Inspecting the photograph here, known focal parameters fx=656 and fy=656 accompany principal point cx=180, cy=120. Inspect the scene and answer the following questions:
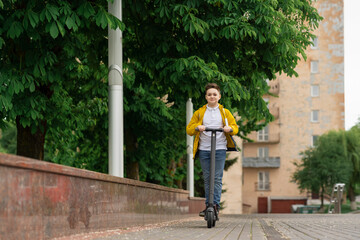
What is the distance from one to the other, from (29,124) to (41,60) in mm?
1404

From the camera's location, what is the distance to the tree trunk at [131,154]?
66.6 ft

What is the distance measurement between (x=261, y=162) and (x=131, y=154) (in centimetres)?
5297

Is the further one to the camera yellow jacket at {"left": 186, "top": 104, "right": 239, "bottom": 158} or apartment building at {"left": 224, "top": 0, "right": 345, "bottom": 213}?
apartment building at {"left": 224, "top": 0, "right": 345, "bottom": 213}

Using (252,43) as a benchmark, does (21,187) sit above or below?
below

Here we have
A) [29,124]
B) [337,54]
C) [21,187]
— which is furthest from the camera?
[337,54]

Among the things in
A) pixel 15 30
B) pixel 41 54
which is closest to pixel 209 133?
pixel 15 30

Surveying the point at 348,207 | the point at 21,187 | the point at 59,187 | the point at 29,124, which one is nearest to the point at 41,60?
the point at 29,124

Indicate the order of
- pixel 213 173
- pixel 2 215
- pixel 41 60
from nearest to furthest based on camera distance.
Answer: pixel 2 215 < pixel 213 173 < pixel 41 60

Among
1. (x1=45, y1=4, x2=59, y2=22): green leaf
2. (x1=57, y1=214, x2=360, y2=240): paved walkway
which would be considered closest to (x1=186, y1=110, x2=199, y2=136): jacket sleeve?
(x1=57, y1=214, x2=360, y2=240): paved walkway

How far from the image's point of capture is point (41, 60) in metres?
10.8

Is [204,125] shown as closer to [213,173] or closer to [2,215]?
[213,173]

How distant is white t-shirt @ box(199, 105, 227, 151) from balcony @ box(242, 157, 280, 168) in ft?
208

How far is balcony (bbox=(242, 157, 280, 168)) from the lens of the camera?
7169cm

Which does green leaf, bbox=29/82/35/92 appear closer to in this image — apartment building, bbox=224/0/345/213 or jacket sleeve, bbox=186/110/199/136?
jacket sleeve, bbox=186/110/199/136
